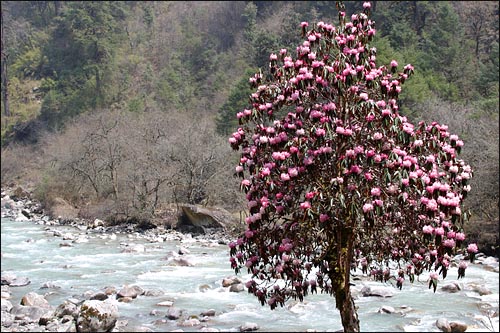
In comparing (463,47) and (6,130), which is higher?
(463,47)

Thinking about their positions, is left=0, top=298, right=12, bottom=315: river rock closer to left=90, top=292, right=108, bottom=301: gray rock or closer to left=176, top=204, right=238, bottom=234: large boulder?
left=90, top=292, right=108, bottom=301: gray rock

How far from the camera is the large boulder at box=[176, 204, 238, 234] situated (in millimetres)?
30469

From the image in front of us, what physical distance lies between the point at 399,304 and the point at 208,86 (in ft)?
161

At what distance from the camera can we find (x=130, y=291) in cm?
1817

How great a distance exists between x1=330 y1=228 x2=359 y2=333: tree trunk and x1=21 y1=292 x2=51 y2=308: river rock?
11.3m

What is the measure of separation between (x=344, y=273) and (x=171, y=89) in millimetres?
55090

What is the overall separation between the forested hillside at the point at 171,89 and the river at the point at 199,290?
5.99 meters

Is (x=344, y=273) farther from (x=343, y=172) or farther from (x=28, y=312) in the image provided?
(x=28, y=312)

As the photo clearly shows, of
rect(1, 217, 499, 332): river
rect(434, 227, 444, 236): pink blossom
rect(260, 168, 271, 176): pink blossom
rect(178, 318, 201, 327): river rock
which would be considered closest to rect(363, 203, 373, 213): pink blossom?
rect(434, 227, 444, 236): pink blossom

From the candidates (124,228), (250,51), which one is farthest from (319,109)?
(250,51)

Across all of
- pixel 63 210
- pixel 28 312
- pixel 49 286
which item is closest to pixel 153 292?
pixel 49 286

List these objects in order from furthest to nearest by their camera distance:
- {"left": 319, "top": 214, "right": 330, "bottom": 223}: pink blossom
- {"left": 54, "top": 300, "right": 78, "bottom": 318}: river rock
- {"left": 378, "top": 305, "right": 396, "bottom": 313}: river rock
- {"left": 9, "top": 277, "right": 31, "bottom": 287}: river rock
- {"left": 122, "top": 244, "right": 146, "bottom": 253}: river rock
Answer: {"left": 122, "top": 244, "right": 146, "bottom": 253}: river rock → {"left": 9, "top": 277, "right": 31, "bottom": 287}: river rock → {"left": 54, "top": 300, "right": 78, "bottom": 318}: river rock → {"left": 378, "top": 305, "right": 396, "bottom": 313}: river rock → {"left": 319, "top": 214, "right": 330, "bottom": 223}: pink blossom

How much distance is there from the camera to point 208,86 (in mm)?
63250

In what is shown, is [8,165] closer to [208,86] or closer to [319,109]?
[208,86]
